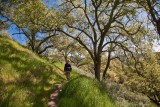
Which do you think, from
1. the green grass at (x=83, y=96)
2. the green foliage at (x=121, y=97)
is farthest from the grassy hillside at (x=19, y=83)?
the green foliage at (x=121, y=97)

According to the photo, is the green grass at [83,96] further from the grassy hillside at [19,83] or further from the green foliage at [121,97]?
the green foliage at [121,97]

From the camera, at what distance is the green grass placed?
10.9 meters

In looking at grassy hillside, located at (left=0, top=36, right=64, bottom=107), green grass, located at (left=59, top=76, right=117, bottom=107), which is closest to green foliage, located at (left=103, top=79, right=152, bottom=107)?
green grass, located at (left=59, top=76, right=117, bottom=107)

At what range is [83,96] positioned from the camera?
11477 mm

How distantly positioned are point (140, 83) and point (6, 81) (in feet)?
145

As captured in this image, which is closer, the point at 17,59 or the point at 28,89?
the point at 28,89

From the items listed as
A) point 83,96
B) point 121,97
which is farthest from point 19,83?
point 121,97

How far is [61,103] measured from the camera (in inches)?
438

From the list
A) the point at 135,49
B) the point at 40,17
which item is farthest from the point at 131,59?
the point at 40,17

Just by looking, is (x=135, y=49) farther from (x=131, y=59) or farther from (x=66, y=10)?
(x=66, y=10)

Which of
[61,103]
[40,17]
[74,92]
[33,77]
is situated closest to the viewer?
[61,103]

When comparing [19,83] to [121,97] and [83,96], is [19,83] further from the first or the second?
[121,97]

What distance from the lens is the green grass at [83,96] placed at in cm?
1094

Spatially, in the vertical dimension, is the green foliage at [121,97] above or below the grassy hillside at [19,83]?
below
